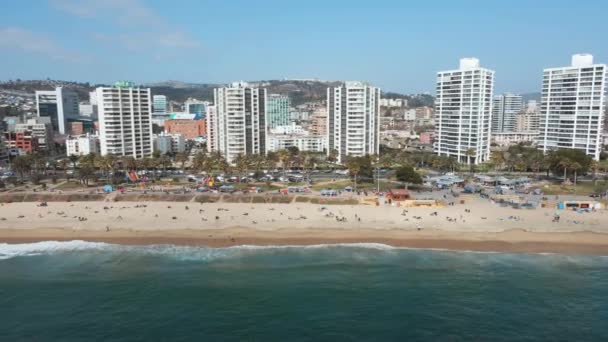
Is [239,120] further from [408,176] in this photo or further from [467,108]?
[467,108]

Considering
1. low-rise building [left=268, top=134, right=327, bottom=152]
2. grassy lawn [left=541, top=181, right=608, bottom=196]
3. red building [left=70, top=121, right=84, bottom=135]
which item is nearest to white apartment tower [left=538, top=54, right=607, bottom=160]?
grassy lawn [left=541, top=181, right=608, bottom=196]

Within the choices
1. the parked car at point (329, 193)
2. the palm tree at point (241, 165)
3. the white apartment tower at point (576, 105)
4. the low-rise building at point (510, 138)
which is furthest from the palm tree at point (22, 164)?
the low-rise building at point (510, 138)

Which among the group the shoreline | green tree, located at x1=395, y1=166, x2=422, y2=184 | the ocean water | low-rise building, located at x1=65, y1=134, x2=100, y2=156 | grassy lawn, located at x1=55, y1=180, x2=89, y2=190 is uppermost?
low-rise building, located at x1=65, y1=134, x2=100, y2=156

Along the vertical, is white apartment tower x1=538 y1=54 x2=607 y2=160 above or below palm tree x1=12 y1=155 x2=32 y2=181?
above

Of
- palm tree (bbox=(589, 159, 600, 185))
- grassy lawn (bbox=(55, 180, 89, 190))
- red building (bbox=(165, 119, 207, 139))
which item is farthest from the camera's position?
red building (bbox=(165, 119, 207, 139))

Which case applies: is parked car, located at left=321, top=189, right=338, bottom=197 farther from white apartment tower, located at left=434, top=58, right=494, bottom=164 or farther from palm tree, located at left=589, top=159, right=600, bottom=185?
palm tree, located at left=589, top=159, right=600, bottom=185

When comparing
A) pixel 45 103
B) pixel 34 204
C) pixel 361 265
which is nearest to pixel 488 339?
pixel 361 265
